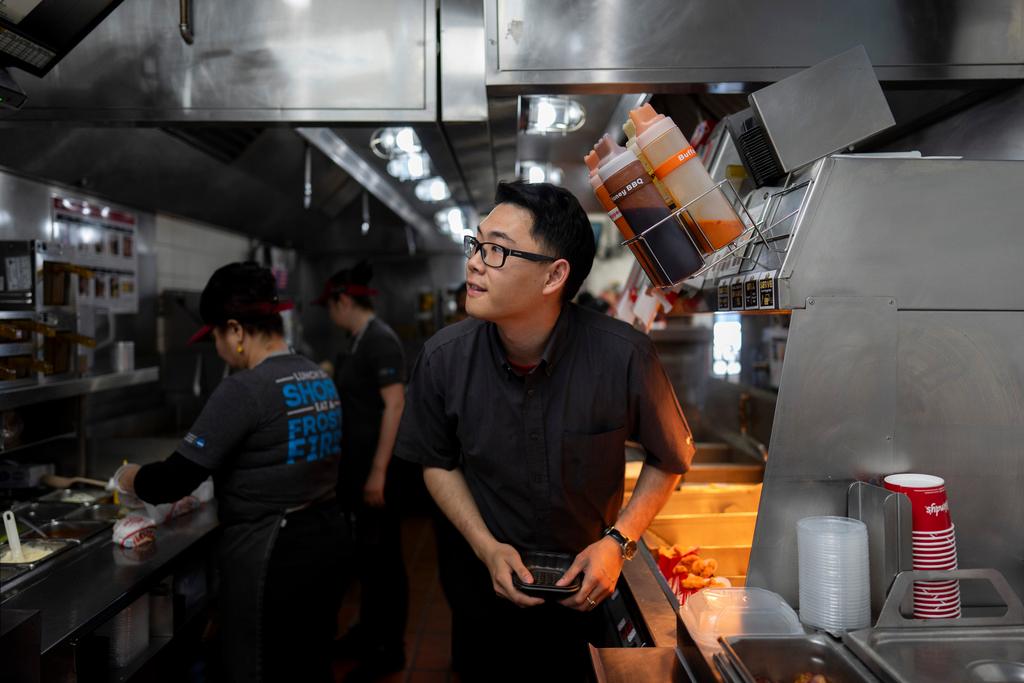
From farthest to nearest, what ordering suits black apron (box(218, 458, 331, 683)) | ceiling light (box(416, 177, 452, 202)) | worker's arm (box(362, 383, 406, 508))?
ceiling light (box(416, 177, 452, 202)) → worker's arm (box(362, 383, 406, 508)) → black apron (box(218, 458, 331, 683))

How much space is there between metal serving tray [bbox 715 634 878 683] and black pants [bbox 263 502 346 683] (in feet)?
5.12

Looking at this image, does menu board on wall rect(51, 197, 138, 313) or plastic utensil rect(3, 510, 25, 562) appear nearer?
plastic utensil rect(3, 510, 25, 562)

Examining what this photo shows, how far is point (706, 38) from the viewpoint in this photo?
1919 millimetres

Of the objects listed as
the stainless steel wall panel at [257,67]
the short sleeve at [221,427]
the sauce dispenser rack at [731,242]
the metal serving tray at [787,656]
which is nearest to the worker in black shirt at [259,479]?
the short sleeve at [221,427]

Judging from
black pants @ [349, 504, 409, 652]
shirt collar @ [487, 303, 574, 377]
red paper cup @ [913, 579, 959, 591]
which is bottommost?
black pants @ [349, 504, 409, 652]

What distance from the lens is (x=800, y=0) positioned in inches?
75.4

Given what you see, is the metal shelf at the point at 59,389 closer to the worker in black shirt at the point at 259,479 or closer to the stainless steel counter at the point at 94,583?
the worker in black shirt at the point at 259,479

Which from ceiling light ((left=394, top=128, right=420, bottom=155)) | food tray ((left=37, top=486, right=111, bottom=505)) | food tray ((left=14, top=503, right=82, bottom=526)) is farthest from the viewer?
ceiling light ((left=394, top=128, right=420, bottom=155))

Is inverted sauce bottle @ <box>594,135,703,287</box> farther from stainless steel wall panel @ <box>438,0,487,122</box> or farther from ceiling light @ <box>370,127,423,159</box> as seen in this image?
ceiling light @ <box>370,127,423,159</box>

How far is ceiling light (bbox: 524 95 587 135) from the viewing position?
107 inches

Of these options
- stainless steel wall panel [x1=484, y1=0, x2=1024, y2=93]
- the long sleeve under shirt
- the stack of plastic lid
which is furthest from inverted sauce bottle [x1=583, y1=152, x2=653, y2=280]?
the long sleeve under shirt

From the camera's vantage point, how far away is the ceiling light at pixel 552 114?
2717mm

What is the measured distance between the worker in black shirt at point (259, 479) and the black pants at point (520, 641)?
2.51ft

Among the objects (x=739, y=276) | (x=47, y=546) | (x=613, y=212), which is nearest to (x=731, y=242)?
(x=739, y=276)
